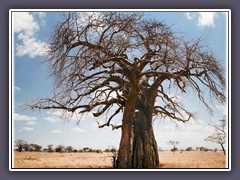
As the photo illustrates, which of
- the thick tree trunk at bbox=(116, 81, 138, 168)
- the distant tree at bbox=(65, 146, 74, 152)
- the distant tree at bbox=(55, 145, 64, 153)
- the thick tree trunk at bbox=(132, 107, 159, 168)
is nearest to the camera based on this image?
the distant tree at bbox=(55, 145, 64, 153)

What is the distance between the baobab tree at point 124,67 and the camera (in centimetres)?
740

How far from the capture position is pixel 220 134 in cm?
691

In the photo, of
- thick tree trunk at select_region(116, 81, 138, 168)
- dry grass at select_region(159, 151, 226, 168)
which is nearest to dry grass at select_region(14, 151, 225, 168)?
dry grass at select_region(159, 151, 226, 168)

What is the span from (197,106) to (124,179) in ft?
7.06

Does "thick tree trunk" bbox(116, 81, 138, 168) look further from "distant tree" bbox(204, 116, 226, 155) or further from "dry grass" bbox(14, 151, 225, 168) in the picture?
"distant tree" bbox(204, 116, 226, 155)

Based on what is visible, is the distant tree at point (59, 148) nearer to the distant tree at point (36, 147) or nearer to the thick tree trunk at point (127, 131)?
the distant tree at point (36, 147)

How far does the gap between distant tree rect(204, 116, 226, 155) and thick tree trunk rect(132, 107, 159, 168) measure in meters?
1.57

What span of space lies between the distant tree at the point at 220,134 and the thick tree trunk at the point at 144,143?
1.57m

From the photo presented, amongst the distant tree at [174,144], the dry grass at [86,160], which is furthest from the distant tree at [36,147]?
the distant tree at [174,144]

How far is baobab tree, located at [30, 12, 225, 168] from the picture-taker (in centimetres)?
740

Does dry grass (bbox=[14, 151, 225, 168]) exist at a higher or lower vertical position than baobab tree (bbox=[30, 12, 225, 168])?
lower

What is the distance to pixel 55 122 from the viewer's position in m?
7.42

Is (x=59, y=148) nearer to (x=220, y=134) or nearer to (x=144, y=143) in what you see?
(x=144, y=143)
